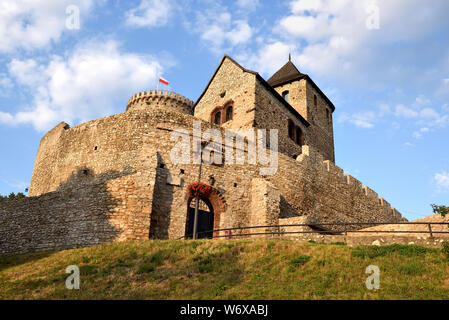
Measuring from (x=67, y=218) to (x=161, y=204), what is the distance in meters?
4.92

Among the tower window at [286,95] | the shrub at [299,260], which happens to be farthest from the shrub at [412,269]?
the tower window at [286,95]

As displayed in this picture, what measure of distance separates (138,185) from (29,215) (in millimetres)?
6834

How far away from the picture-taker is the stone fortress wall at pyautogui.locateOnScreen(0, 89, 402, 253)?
18156 millimetres

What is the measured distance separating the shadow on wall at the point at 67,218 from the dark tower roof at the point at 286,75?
23.0 m

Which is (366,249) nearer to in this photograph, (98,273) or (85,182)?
(98,273)

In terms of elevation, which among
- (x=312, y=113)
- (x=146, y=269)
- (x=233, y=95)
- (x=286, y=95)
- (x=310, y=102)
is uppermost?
(x=286, y=95)

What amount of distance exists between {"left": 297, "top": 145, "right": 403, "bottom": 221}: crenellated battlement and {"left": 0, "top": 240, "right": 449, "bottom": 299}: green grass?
13319 mm

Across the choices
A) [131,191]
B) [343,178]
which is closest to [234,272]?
[131,191]

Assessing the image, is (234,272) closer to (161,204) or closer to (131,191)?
(161,204)

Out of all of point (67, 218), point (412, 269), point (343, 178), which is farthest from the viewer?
→ point (343, 178)

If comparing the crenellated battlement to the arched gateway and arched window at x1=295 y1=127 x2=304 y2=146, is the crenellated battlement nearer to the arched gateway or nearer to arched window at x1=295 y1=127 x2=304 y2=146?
arched window at x1=295 y1=127 x2=304 y2=146

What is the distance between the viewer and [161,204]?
1872cm

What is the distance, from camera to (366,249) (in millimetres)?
12875

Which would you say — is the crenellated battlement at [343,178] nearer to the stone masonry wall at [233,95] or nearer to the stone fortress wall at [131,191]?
the stone fortress wall at [131,191]
